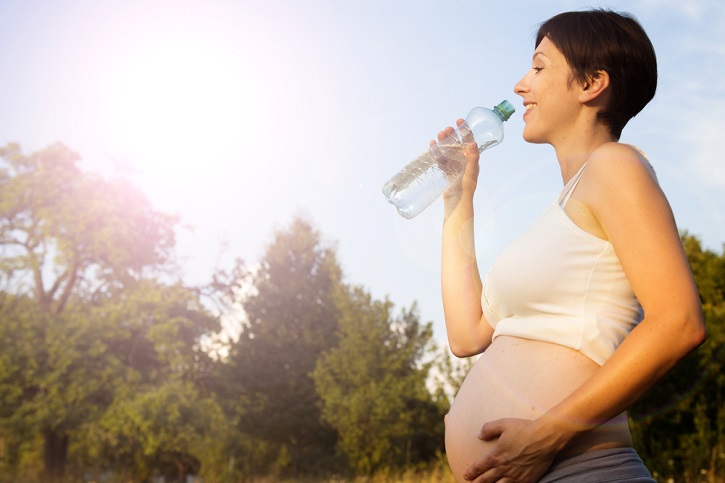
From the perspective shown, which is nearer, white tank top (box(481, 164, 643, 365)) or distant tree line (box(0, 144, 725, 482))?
white tank top (box(481, 164, 643, 365))

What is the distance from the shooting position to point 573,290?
1512mm

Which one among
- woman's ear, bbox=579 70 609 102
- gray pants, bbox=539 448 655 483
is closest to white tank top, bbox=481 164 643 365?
gray pants, bbox=539 448 655 483

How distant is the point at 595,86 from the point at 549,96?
0.12m

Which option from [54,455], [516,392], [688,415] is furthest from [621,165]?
[54,455]

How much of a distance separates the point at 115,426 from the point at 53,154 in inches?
295

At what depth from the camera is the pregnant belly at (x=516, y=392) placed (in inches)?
58.6

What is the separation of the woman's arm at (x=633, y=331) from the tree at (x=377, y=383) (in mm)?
16405

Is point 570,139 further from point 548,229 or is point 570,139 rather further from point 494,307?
point 494,307

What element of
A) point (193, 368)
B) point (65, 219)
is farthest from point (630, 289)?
point (193, 368)

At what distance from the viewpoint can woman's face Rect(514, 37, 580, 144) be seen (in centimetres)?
180

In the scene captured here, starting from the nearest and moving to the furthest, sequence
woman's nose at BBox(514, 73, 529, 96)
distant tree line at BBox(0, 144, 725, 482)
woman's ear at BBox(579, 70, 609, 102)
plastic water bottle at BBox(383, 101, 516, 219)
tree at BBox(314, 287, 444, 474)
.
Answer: woman's ear at BBox(579, 70, 609, 102) → woman's nose at BBox(514, 73, 529, 96) → plastic water bottle at BBox(383, 101, 516, 219) → distant tree line at BBox(0, 144, 725, 482) → tree at BBox(314, 287, 444, 474)

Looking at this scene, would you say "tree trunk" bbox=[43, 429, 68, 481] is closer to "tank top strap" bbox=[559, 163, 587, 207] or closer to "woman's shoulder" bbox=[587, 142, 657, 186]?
"tank top strap" bbox=[559, 163, 587, 207]

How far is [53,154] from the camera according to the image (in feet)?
59.0

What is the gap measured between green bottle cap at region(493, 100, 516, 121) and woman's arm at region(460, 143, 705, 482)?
2.94 feet
